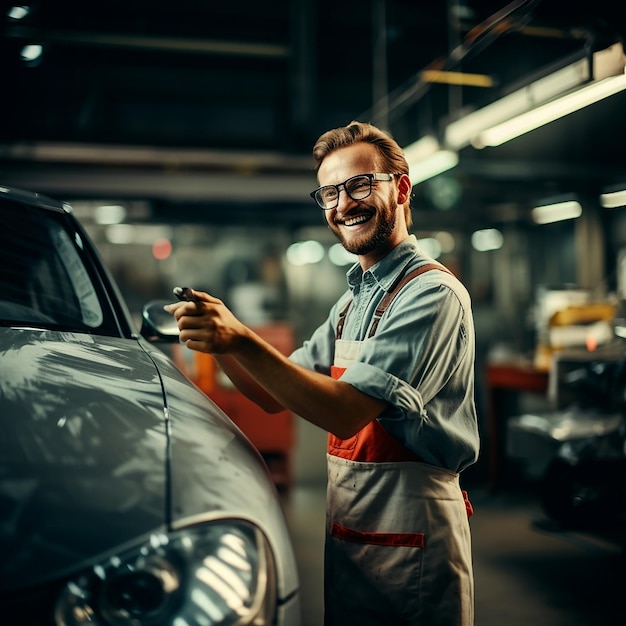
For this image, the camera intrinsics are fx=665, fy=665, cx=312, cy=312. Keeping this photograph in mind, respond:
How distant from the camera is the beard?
1408mm

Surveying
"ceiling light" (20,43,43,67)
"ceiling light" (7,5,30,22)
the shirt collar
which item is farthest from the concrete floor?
"ceiling light" (20,43,43,67)

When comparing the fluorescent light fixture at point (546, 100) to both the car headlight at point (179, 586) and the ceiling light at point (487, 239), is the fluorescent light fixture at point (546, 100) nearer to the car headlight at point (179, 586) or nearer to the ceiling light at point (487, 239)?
the car headlight at point (179, 586)

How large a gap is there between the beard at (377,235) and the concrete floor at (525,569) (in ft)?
5.32

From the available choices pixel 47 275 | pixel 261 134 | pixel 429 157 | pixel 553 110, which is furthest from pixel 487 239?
pixel 47 275

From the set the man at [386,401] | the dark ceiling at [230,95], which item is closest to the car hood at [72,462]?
the man at [386,401]

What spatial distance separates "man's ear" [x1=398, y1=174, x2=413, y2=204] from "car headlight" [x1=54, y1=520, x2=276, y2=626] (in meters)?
0.83

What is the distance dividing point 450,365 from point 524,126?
3.51 m

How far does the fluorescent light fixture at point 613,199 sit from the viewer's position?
990 cm

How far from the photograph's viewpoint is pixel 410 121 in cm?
932

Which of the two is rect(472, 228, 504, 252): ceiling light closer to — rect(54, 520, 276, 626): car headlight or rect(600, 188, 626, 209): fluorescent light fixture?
rect(600, 188, 626, 209): fluorescent light fixture

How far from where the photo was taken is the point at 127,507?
34.7 inches

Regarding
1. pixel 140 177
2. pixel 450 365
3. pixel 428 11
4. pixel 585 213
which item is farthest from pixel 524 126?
pixel 585 213

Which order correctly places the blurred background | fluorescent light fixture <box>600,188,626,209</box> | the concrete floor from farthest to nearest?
fluorescent light fixture <box>600,188,626,209</box> → the blurred background → the concrete floor

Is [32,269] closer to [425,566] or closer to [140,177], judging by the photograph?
[425,566]
